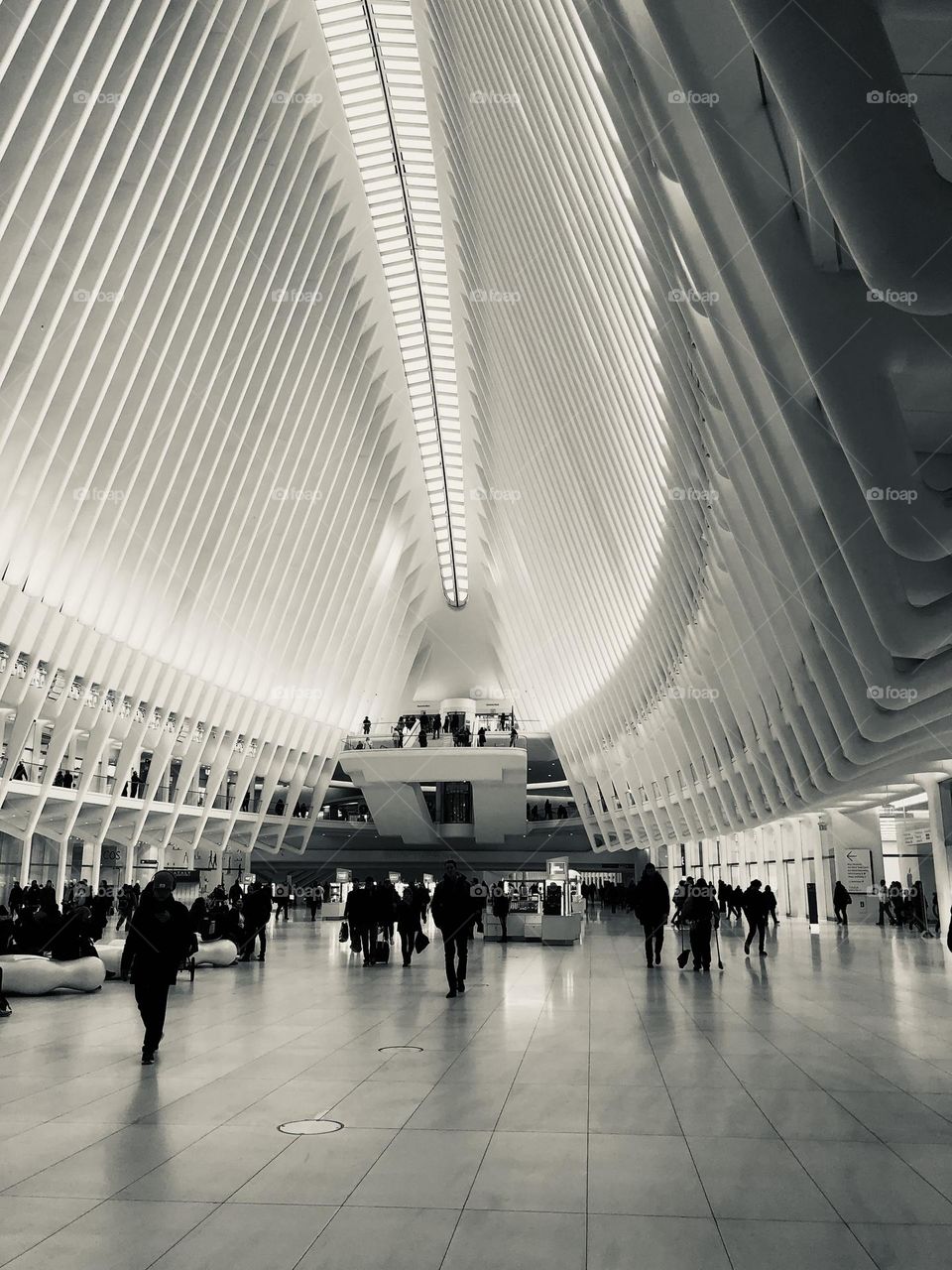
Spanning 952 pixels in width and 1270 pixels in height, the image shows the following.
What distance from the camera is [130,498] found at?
25.4 metres

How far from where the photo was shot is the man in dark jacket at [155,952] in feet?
22.1

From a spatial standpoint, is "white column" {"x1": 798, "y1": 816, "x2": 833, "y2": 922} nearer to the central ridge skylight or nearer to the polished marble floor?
the central ridge skylight

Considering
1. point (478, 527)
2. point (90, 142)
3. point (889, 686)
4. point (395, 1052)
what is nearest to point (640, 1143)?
point (395, 1052)

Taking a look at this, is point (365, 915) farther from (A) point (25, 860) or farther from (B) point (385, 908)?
(A) point (25, 860)

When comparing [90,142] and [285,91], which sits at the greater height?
[285,91]

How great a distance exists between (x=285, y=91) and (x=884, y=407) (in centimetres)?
2101

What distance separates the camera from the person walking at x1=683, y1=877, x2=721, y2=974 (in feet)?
42.9

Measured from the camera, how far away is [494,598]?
1797 inches

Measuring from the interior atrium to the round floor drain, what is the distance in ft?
0.15

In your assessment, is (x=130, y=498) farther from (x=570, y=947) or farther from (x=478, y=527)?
(x=478, y=527)

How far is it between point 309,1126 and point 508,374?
902 inches

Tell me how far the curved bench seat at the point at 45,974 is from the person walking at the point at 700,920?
692 cm

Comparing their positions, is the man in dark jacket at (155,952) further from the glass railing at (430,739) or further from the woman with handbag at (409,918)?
the glass railing at (430,739)

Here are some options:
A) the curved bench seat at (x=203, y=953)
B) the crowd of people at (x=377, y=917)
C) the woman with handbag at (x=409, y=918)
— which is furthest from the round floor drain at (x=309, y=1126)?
the woman with handbag at (x=409, y=918)
